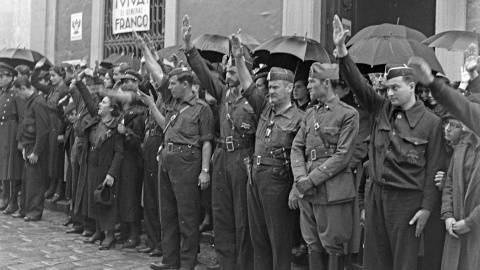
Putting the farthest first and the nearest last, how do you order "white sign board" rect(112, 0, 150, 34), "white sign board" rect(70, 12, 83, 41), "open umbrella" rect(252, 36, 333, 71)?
"white sign board" rect(70, 12, 83, 41), "white sign board" rect(112, 0, 150, 34), "open umbrella" rect(252, 36, 333, 71)

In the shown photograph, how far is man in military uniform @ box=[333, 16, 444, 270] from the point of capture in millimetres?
5145

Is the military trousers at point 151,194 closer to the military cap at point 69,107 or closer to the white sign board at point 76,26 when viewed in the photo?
the military cap at point 69,107

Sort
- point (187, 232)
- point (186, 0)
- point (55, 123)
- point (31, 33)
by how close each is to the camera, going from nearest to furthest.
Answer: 1. point (187, 232)
2. point (55, 123)
3. point (186, 0)
4. point (31, 33)

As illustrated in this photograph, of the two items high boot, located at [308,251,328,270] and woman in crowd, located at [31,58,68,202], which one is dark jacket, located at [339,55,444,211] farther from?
woman in crowd, located at [31,58,68,202]

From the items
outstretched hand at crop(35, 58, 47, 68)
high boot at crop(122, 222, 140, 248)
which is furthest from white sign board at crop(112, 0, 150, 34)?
high boot at crop(122, 222, 140, 248)

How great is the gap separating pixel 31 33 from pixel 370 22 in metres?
7.68

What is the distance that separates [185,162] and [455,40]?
2.98 metres

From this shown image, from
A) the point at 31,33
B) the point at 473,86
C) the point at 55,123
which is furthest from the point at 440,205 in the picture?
the point at 31,33

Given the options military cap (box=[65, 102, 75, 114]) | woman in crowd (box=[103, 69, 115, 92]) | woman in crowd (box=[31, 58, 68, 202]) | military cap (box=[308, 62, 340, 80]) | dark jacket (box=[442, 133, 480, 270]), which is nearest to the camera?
dark jacket (box=[442, 133, 480, 270])

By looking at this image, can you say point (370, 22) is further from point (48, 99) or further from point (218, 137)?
point (48, 99)

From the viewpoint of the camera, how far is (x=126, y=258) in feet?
25.2

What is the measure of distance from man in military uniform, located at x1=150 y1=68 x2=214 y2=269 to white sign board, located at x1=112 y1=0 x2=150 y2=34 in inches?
217

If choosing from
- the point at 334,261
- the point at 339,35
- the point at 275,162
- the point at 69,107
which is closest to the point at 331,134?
the point at 275,162

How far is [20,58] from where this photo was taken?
12.1m
